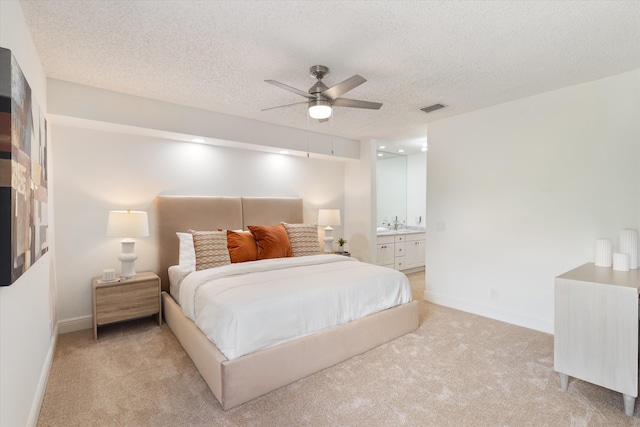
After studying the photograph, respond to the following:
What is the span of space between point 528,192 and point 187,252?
12.5 feet

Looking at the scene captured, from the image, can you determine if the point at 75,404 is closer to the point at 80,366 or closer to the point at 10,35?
the point at 80,366

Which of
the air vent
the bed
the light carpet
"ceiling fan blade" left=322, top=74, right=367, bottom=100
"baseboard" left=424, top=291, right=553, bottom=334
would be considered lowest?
the light carpet

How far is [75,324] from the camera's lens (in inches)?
125

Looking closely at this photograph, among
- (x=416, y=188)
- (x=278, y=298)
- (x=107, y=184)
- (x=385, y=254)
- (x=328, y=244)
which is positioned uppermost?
(x=416, y=188)

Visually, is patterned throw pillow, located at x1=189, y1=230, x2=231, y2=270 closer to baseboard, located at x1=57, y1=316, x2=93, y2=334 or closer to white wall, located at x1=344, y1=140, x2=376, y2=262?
baseboard, located at x1=57, y1=316, x2=93, y2=334

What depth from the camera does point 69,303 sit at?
3.16m

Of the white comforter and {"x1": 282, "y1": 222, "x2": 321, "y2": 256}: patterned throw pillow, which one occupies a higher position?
{"x1": 282, "y1": 222, "x2": 321, "y2": 256}: patterned throw pillow

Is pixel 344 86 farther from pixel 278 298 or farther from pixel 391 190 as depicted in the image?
pixel 391 190

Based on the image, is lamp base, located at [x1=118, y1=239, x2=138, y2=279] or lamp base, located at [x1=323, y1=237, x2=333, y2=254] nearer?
lamp base, located at [x1=118, y1=239, x2=138, y2=279]

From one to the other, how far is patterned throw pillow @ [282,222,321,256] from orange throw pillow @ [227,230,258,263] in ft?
1.77

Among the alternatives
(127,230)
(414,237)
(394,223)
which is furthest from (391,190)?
(127,230)

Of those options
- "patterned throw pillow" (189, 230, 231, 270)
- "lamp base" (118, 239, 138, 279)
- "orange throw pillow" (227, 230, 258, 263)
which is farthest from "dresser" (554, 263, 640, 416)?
"lamp base" (118, 239, 138, 279)

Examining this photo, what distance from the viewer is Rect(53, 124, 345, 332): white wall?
312 centimetres

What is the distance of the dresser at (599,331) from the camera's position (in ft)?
6.19
